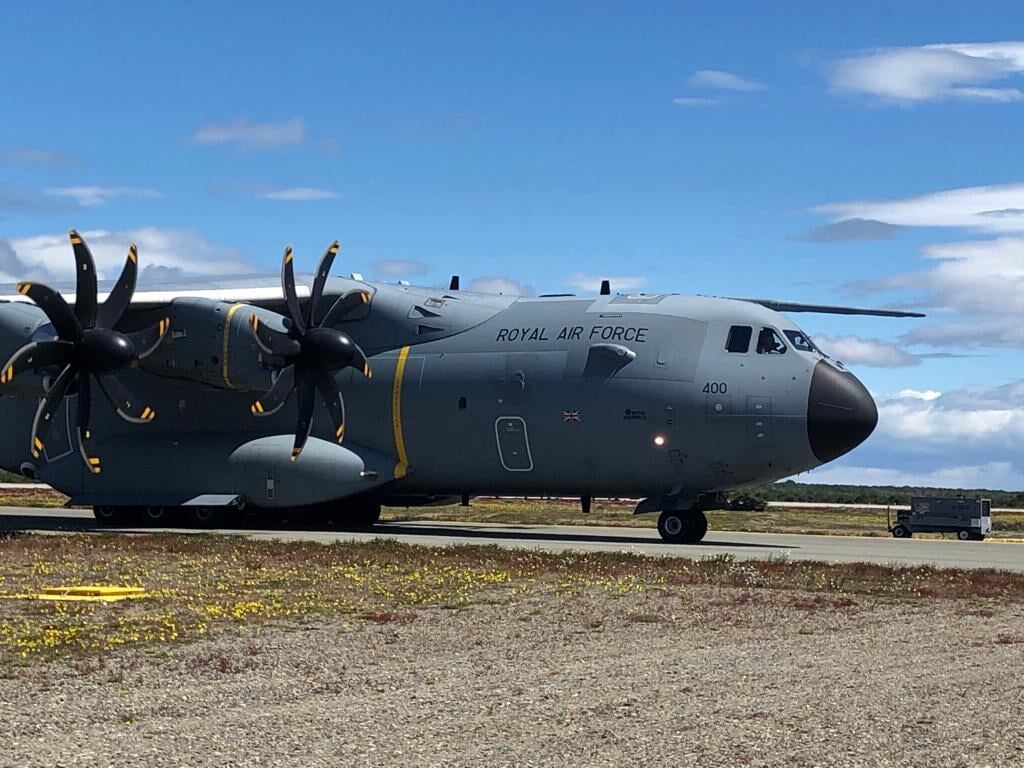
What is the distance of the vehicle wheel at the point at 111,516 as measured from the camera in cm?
3095

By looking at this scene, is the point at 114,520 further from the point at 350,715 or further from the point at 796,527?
the point at 350,715

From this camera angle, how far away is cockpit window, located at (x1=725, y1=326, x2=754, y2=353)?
26.4m

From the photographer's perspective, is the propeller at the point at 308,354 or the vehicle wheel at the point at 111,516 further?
the vehicle wheel at the point at 111,516

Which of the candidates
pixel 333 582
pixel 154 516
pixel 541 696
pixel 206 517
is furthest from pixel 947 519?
pixel 541 696

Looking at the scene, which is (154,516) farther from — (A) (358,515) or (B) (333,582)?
(B) (333,582)

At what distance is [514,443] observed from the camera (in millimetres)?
27875

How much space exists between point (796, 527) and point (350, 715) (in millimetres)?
32167

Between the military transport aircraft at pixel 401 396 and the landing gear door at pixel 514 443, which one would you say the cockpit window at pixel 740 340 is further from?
the landing gear door at pixel 514 443

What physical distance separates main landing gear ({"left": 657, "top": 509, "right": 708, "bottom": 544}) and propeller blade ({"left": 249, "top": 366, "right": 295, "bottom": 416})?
25.8 feet

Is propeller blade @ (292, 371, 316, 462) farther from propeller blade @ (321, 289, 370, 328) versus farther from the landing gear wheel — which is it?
the landing gear wheel

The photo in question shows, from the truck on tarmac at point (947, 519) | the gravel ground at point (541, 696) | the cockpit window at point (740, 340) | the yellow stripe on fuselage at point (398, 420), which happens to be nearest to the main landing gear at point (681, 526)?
the cockpit window at point (740, 340)

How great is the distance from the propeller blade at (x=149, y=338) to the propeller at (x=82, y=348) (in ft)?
1.49

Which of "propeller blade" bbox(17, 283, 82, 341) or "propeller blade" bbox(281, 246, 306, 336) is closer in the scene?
"propeller blade" bbox(17, 283, 82, 341)

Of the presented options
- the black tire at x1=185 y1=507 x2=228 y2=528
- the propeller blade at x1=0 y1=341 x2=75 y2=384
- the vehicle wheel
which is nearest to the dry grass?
the propeller blade at x1=0 y1=341 x2=75 y2=384
